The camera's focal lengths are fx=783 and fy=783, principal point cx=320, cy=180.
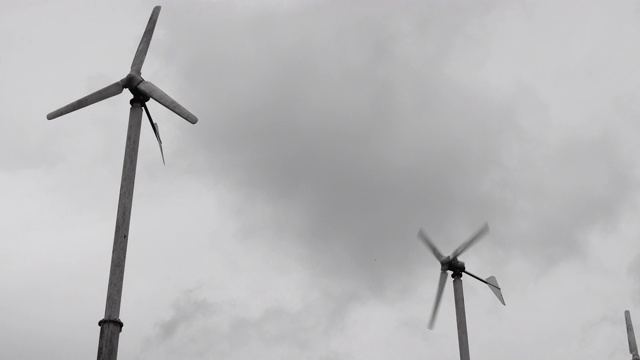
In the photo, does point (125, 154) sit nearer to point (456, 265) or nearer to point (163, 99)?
point (163, 99)

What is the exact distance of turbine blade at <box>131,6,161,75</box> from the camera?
35.2m

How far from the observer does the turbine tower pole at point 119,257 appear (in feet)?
84.2

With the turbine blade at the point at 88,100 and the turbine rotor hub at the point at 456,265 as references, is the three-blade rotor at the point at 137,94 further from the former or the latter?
the turbine rotor hub at the point at 456,265

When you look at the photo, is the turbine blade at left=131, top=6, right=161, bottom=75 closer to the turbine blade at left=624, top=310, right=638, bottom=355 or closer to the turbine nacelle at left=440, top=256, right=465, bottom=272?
the turbine nacelle at left=440, top=256, right=465, bottom=272

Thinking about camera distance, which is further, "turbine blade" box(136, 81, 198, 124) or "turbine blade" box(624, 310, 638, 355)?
"turbine blade" box(624, 310, 638, 355)

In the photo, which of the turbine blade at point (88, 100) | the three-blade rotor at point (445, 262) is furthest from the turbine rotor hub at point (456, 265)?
the turbine blade at point (88, 100)

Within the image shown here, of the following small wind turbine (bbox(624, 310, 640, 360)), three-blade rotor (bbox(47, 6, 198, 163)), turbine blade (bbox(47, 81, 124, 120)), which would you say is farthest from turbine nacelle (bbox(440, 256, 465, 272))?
turbine blade (bbox(47, 81, 124, 120))

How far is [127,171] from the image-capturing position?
28.9 metres

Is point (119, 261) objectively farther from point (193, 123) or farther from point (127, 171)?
point (193, 123)

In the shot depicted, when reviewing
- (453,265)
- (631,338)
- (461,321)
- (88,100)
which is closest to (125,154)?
(88,100)

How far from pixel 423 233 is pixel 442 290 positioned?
5.00 metres

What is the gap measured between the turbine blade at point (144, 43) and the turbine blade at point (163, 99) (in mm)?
1602

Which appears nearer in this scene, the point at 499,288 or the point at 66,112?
the point at 66,112

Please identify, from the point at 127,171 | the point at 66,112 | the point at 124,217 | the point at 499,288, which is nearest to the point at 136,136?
the point at 127,171
